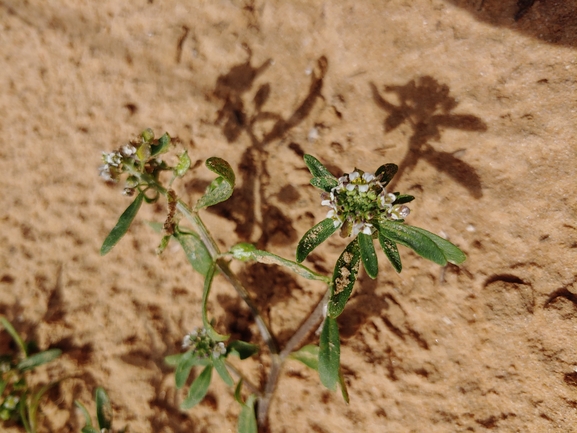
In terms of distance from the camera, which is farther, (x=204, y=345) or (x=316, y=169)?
(x=204, y=345)

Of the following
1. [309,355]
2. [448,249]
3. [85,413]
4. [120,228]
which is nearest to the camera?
[448,249]

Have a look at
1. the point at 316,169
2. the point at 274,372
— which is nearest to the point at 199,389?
the point at 274,372

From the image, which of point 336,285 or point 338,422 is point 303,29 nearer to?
point 336,285

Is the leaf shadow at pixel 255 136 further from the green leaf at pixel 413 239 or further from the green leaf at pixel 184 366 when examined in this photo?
the green leaf at pixel 413 239

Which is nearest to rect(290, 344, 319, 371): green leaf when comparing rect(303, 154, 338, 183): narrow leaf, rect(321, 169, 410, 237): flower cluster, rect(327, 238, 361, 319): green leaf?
rect(327, 238, 361, 319): green leaf

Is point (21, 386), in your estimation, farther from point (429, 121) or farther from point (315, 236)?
point (429, 121)

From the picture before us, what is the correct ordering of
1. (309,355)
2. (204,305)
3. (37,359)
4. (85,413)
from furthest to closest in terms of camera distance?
(37,359) < (85,413) < (309,355) < (204,305)

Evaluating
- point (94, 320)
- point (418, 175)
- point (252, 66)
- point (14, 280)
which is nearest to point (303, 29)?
point (252, 66)
